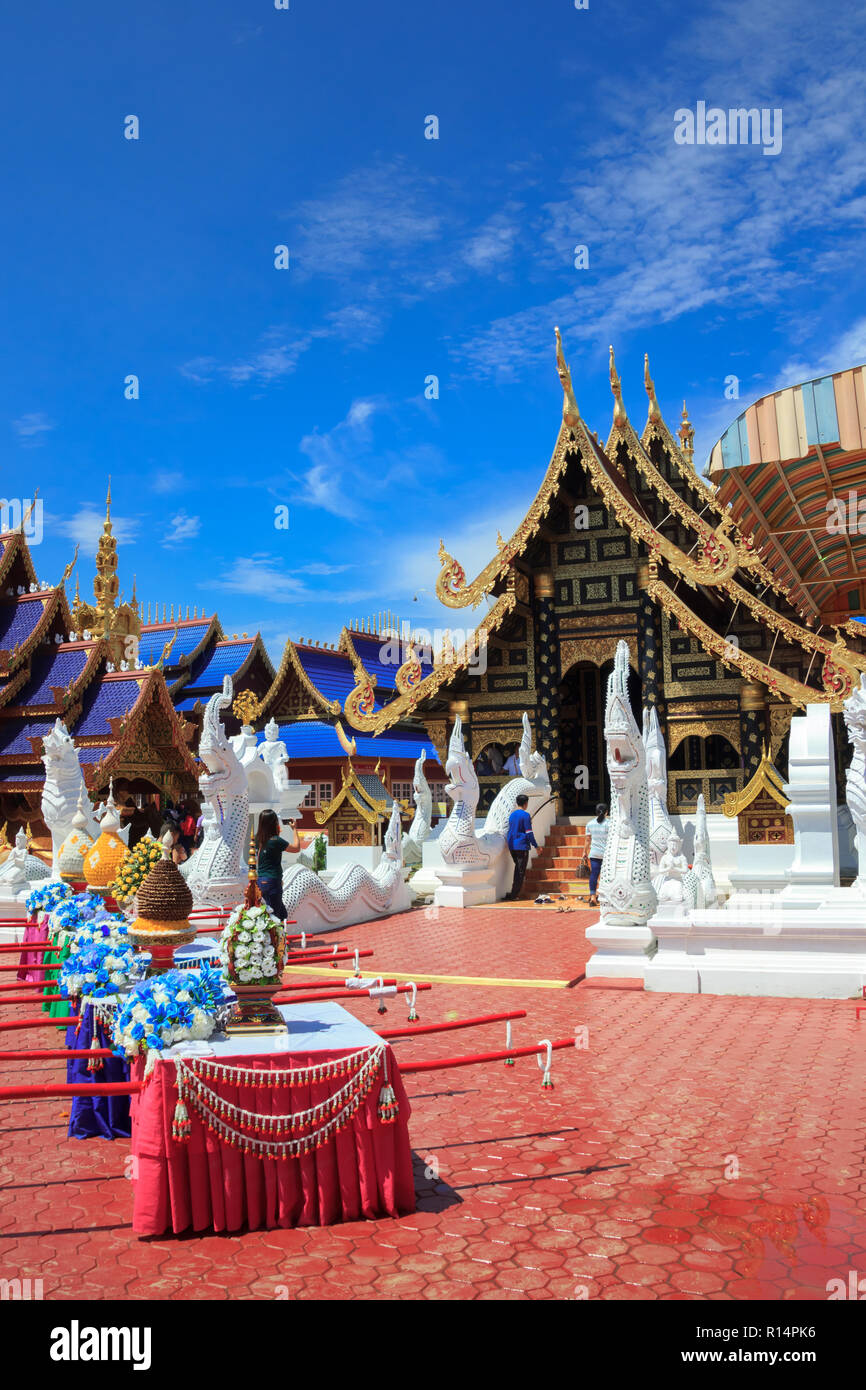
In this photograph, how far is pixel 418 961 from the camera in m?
9.57

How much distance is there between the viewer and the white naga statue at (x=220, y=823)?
1127cm

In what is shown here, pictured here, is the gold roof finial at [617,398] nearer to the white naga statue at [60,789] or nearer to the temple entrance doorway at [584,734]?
the temple entrance doorway at [584,734]

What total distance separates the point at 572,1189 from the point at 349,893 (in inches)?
326

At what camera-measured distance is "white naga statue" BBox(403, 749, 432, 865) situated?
1783 centimetres

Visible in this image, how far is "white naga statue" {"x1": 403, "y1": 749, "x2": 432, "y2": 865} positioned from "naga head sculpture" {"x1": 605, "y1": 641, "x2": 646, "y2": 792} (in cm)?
862

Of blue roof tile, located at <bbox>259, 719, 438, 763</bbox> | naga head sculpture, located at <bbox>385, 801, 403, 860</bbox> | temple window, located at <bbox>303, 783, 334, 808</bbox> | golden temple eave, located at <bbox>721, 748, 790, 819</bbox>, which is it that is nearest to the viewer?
golden temple eave, located at <bbox>721, 748, 790, 819</bbox>

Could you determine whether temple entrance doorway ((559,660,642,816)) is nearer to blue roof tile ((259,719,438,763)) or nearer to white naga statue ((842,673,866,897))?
blue roof tile ((259,719,438,763))

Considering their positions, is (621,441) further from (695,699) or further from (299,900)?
(299,900)

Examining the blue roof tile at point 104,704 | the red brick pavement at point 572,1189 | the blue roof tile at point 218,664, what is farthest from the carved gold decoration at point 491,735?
the blue roof tile at point 218,664

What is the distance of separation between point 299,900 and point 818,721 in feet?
18.7

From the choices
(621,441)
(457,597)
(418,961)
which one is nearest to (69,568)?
(457,597)

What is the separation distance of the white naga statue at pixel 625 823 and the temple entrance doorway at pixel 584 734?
28.0ft

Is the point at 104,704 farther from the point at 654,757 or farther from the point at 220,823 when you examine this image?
the point at 654,757

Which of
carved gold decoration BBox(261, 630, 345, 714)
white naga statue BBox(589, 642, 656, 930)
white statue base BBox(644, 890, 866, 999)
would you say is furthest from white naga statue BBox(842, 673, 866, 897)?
carved gold decoration BBox(261, 630, 345, 714)
